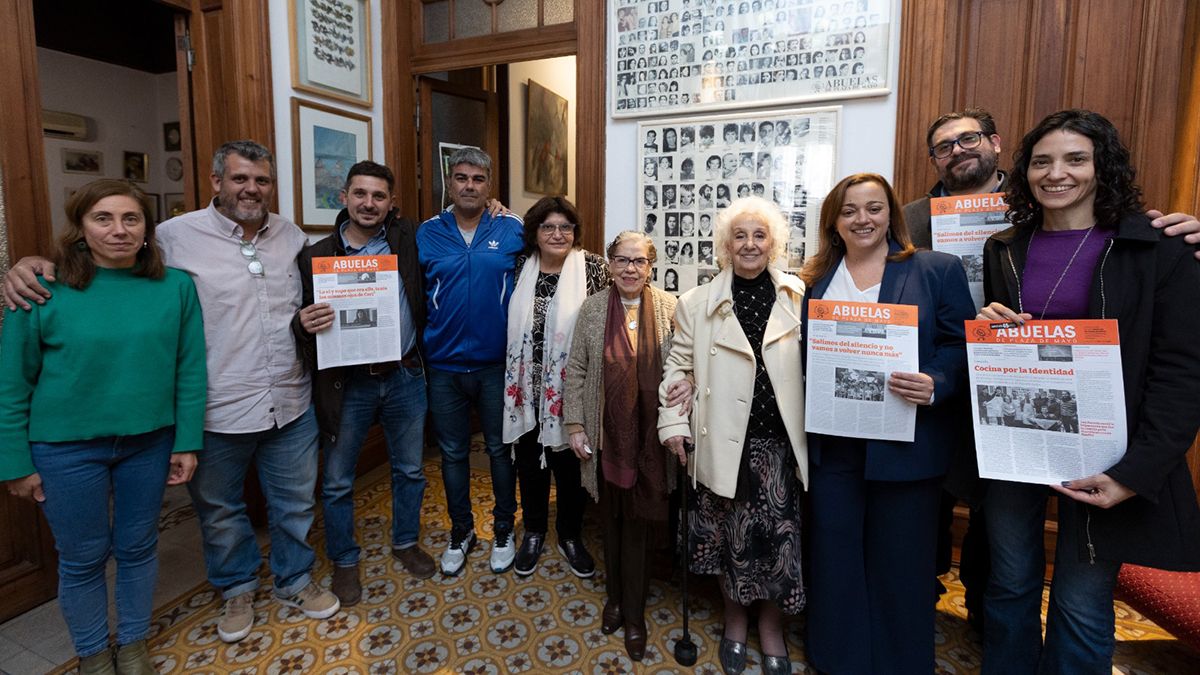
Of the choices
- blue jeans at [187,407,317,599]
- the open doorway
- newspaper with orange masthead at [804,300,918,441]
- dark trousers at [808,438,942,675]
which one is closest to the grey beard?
newspaper with orange masthead at [804,300,918,441]

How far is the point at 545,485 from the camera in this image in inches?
106

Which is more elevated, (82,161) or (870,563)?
(82,161)

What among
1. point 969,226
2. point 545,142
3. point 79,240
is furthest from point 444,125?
point 969,226

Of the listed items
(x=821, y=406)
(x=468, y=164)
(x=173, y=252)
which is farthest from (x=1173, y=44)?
(x=173, y=252)

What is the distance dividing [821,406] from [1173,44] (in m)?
2.09

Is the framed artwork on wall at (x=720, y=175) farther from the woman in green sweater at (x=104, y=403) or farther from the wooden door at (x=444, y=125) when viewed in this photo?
the woman in green sweater at (x=104, y=403)

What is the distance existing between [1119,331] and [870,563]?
0.94 metres

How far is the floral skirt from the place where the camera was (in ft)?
6.20

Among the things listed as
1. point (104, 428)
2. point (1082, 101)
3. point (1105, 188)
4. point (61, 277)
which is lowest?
point (104, 428)

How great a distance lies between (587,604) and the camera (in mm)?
2430

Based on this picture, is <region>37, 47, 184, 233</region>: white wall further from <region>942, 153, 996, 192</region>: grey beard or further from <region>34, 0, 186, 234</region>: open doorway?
<region>942, 153, 996, 192</region>: grey beard

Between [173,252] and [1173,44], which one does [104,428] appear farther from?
[1173,44]

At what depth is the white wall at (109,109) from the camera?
4.91 metres

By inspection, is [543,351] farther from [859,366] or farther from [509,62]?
[509,62]
